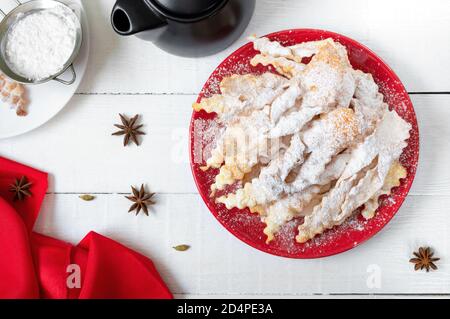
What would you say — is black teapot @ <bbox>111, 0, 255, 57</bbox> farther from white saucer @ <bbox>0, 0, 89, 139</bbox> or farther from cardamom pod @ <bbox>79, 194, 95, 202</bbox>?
cardamom pod @ <bbox>79, 194, 95, 202</bbox>

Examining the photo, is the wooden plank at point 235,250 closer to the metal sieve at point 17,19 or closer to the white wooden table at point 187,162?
the white wooden table at point 187,162

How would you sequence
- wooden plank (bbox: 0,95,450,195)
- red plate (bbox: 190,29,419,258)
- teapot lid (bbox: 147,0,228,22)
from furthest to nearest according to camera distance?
1. wooden plank (bbox: 0,95,450,195)
2. red plate (bbox: 190,29,419,258)
3. teapot lid (bbox: 147,0,228,22)

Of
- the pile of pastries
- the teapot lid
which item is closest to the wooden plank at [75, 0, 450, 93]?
the pile of pastries

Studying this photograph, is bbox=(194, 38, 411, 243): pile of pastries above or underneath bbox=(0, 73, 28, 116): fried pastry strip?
underneath

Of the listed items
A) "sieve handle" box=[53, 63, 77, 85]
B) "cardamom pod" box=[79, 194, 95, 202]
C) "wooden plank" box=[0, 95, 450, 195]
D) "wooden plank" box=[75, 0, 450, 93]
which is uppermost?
"wooden plank" box=[75, 0, 450, 93]

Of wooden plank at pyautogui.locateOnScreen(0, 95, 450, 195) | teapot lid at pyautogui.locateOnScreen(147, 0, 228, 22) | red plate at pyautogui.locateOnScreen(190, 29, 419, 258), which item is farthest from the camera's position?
wooden plank at pyautogui.locateOnScreen(0, 95, 450, 195)

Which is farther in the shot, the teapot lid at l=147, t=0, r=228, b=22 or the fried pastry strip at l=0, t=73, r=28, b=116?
the fried pastry strip at l=0, t=73, r=28, b=116

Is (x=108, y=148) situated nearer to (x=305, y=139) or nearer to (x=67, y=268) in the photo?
(x=67, y=268)

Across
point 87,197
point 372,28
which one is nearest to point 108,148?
point 87,197
